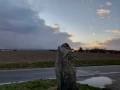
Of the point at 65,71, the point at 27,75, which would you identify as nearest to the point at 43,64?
the point at 27,75

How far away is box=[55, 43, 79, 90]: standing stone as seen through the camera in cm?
960

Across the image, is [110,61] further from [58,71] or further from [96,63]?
[58,71]

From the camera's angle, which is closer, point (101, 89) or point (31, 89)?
point (31, 89)

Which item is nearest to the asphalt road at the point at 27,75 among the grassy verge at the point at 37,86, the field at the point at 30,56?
the grassy verge at the point at 37,86

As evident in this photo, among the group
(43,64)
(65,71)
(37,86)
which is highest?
(65,71)

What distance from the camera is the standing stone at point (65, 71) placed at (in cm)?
960

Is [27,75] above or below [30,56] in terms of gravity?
below

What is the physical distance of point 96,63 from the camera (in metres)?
27.8

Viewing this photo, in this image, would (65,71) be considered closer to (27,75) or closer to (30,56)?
(27,75)

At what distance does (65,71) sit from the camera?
9.63 meters

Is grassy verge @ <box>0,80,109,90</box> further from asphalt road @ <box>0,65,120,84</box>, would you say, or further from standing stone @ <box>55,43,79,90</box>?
asphalt road @ <box>0,65,120,84</box>

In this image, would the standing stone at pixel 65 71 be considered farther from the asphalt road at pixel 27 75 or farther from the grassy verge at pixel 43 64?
the grassy verge at pixel 43 64

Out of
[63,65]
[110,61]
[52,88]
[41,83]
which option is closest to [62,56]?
[63,65]

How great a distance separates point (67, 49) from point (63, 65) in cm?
71
